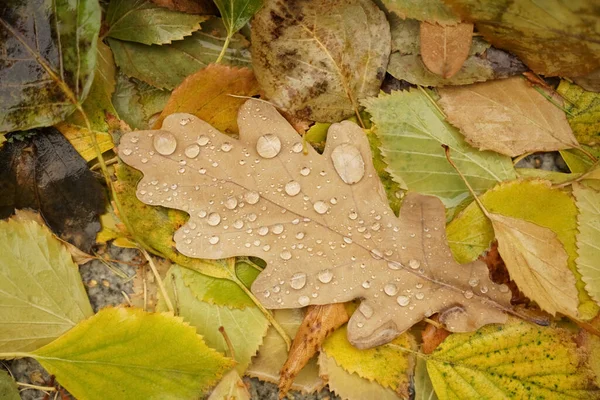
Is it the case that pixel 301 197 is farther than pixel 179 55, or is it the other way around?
pixel 179 55

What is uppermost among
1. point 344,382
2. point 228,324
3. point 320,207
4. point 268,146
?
point 268,146

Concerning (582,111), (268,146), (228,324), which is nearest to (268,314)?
(228,324)

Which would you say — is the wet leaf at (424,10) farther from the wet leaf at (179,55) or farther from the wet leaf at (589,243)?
the wet leaf at (589,243)

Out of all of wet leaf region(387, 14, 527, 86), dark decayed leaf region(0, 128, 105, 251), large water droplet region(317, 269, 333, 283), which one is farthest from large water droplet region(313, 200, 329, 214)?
dark decayed leaf region(0, 128, 105, 251)

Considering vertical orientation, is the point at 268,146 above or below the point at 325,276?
above

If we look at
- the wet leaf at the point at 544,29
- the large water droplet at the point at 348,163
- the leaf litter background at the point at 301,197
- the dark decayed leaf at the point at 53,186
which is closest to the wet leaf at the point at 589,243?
the leaf litter background at the point at 301,197

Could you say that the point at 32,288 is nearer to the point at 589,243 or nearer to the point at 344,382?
the point at 344,382

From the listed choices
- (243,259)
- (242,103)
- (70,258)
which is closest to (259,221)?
(243,259)
